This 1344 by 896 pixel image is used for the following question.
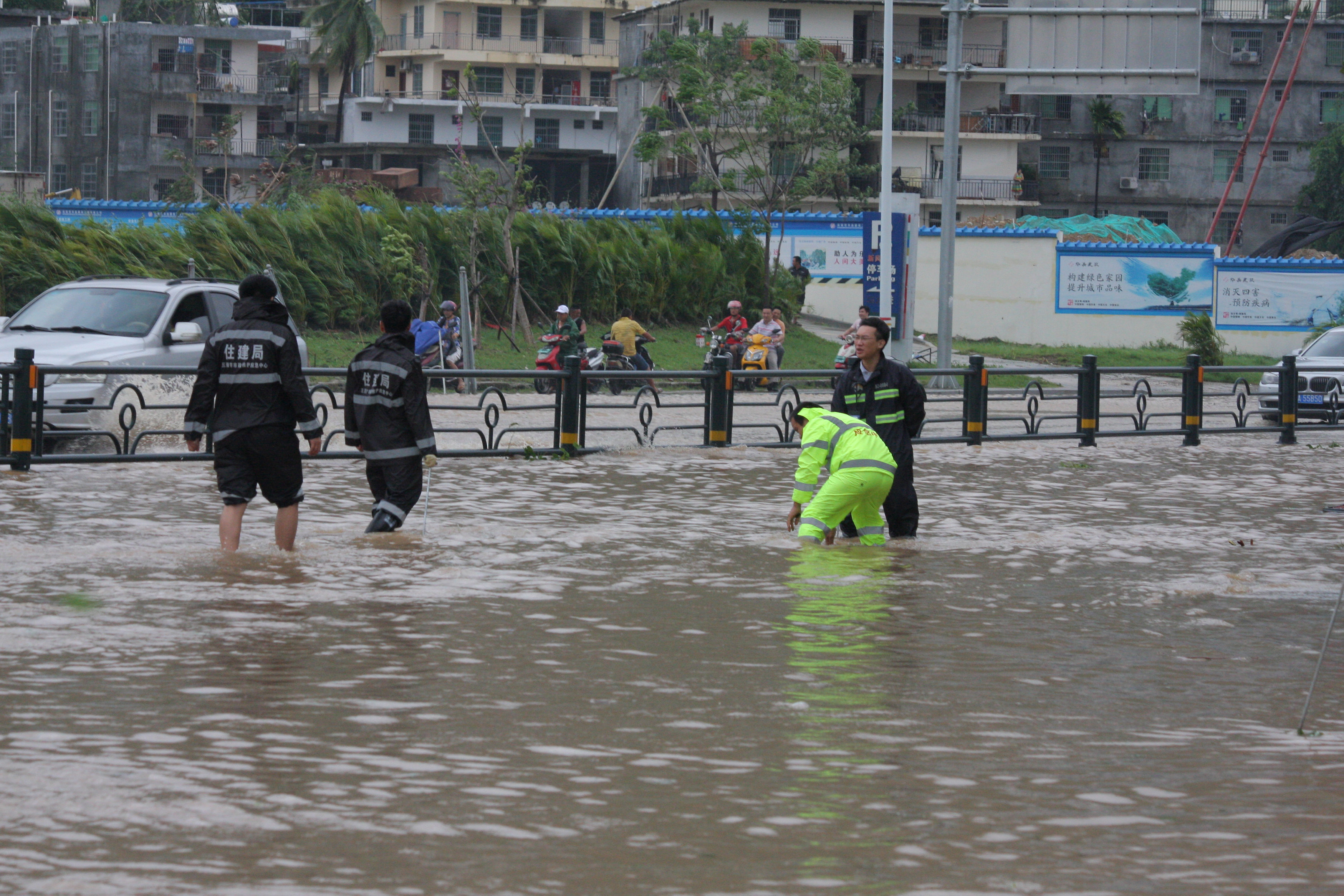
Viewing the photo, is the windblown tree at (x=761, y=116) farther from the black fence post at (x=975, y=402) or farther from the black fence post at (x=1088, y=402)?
the black fence post at (x=975, y=402)

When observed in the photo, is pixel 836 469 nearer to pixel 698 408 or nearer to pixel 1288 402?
pixel 698 408

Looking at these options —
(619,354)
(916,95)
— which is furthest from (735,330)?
(916,95)

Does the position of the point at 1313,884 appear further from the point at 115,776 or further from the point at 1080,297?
the point at 1080,297

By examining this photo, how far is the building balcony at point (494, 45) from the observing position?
79.4 metres

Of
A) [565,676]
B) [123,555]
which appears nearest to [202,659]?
[565,676]

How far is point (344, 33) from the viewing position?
7594 centimetres

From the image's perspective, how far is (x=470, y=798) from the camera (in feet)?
17.1

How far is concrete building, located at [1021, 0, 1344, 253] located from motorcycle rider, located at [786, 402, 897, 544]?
6230cm

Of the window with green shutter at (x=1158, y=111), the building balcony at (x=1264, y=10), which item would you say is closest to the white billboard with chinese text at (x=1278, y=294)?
the window with green shutter at (x=1158, y=111)

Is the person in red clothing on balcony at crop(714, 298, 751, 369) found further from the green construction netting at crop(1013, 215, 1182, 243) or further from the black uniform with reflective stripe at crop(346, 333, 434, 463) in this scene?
the green construction netting at crop(1013, 215, 1182, 243)

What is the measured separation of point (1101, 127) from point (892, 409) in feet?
199

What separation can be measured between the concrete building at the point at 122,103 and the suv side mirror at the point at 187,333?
54950mm

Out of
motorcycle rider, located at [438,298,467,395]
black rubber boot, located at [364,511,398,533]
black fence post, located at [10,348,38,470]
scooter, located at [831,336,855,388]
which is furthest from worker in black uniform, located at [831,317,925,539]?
motorcycle rider, located at [438,298,467,395]

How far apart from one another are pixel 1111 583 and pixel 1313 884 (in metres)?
5.59
